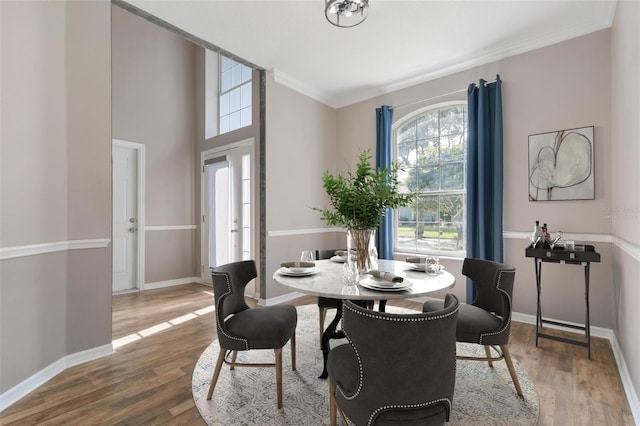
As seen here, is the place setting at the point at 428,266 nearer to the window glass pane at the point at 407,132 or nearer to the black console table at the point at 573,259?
the black console table at the point at 573,259

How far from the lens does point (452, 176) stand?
152 inches

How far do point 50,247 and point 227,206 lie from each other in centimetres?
263

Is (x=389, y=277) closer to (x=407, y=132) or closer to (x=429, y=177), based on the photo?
(x=429, y=177)

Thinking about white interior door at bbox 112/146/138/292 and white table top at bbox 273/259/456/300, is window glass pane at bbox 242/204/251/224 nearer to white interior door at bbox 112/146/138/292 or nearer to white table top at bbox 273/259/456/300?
white interior door at bbox 112/146/138/292

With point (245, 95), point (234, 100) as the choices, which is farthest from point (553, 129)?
point (234, 100)

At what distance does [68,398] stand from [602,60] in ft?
16.8

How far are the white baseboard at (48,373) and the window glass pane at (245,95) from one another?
351cm

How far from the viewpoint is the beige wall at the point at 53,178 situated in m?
1.93

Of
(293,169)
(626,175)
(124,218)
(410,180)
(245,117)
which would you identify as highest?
(245,117)

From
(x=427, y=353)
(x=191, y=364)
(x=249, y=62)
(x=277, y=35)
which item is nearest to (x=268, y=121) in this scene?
(x=249, y=62)

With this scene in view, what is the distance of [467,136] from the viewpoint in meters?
3.59

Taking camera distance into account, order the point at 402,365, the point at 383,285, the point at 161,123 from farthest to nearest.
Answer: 1. the point at 161,123
2. the point at 383,285
3. the point at 402,365

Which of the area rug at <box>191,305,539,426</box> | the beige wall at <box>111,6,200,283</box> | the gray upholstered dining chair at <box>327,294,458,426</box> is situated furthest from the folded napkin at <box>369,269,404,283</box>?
the beige wall at <box>111,6,200,283</box>

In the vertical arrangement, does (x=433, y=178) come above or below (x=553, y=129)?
below
